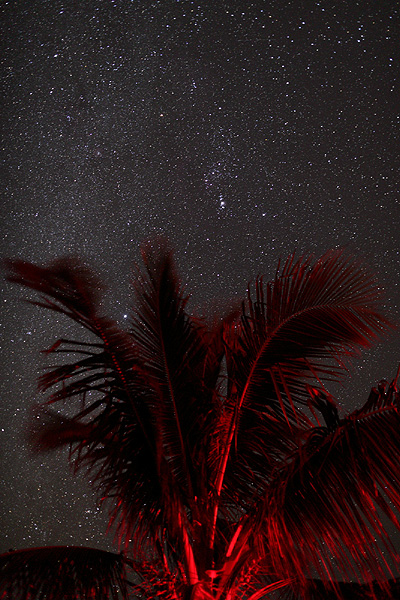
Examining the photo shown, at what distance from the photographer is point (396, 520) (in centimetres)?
214

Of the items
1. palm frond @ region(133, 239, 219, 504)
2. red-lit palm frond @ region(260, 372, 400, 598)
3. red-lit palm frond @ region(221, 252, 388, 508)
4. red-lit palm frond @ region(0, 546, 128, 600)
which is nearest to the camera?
red-lit palm frond @ region(260, 372, 400, 598)

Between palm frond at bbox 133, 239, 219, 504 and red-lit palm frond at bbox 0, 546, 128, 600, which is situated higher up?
palm frond at bbox 133, 239, 219, 504

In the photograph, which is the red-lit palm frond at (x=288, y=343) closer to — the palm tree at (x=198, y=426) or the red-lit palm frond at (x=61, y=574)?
the palm tree at (x=198, y=426)

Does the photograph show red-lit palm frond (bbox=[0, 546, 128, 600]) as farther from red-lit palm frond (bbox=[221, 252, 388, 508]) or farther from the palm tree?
red-lit palm frond (bbox=[221, 252, 388, 508])

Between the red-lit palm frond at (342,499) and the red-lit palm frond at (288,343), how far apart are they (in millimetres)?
304

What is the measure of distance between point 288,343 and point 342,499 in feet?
2.80

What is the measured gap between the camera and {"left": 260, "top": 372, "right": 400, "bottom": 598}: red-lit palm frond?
2.24 metres

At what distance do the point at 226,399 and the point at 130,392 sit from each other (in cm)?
53

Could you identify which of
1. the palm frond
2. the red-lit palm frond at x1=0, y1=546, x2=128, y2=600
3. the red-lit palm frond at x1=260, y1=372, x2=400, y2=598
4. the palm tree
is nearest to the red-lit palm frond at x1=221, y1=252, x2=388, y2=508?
the palm tree

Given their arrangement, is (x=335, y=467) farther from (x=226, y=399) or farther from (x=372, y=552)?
(x=226, y=399)

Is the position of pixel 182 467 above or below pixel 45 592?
above

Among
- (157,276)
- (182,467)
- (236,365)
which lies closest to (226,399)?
(236,365)

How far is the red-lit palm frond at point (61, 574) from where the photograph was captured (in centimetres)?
267

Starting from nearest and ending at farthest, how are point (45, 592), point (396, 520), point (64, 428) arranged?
point (396, 520) → point (45, 592) → point (64, 428)
